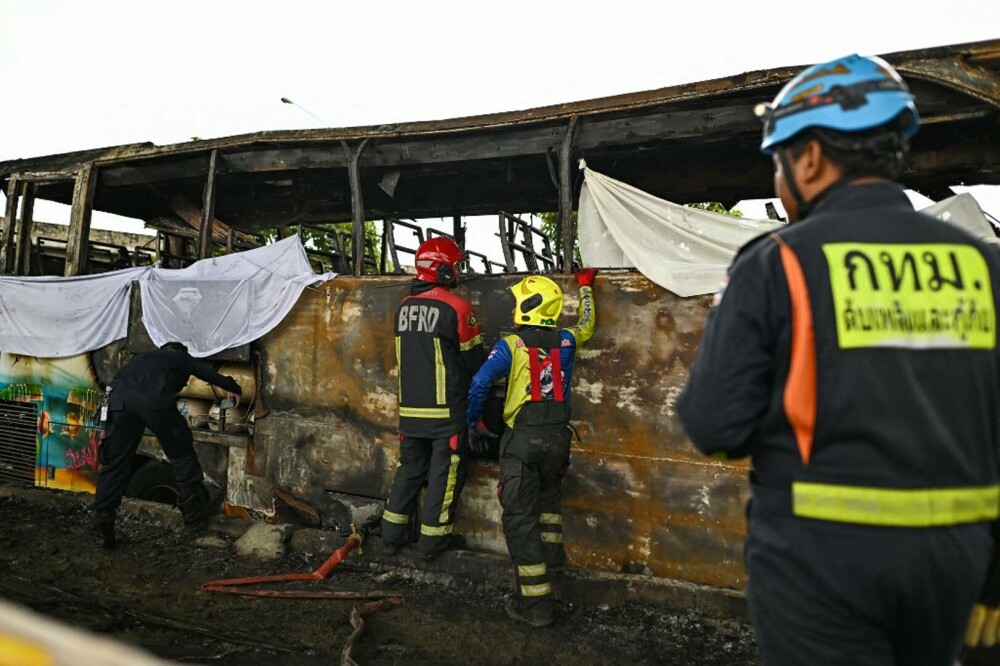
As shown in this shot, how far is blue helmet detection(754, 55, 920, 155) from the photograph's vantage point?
144 centimetres

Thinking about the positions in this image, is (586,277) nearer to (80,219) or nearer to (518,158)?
(518,158)

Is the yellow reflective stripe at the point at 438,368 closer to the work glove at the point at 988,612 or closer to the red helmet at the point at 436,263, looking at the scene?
the red helmet at the point at 436,263

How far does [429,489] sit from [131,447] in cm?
304

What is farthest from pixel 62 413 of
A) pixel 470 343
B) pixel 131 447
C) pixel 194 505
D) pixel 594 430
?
pixel 594 430

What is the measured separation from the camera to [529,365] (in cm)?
451

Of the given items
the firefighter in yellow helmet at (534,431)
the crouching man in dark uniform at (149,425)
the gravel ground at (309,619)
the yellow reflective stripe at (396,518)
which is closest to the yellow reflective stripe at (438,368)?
the firefighter in yellow helmet at (534,431)

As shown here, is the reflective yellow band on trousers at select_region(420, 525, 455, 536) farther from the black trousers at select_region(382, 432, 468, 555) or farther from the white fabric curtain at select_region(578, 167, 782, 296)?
the white fabric curtain at select_region(578, 167, 782, 296)

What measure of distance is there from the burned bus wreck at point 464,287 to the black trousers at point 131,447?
0.38 m

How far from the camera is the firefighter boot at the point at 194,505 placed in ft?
19.8

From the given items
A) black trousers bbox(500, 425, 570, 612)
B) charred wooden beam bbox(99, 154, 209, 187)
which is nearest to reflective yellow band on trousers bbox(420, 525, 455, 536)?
black trousers bbox(500, 425, 570, 612)

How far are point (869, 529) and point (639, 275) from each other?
3.60 metres

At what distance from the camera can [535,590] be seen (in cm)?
430

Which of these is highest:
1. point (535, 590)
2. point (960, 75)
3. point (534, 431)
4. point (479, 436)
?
point (960, 75)

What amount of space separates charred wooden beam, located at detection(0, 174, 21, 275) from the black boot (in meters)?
3.88
